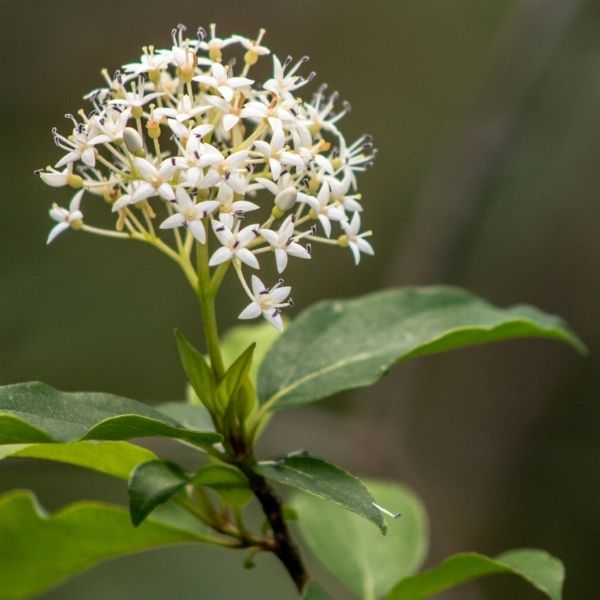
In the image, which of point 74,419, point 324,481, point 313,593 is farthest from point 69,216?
point 313,593

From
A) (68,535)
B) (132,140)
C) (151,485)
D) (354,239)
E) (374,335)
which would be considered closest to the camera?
(151,485)

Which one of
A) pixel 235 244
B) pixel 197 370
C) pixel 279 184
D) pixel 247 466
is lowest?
pixel 247 466

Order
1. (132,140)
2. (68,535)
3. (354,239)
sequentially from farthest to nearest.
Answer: (68,535)
(354,239)
(132,140)

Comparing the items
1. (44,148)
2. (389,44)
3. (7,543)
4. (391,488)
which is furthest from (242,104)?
(389,44)

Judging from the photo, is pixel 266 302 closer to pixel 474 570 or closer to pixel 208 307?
pixel 208 307

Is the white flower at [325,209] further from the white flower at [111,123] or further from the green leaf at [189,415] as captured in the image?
the green leaf at [189,415]

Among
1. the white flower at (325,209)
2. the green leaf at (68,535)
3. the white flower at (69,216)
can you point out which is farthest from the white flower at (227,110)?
the green leaf at (68,535)

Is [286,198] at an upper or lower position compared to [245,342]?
upper
